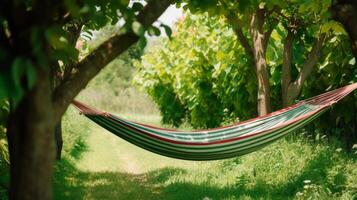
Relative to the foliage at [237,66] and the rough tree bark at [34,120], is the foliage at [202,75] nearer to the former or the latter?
the foliage at [237,66]

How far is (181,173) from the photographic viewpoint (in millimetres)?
7441

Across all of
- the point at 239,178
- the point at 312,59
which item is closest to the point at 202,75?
the point at 312,59

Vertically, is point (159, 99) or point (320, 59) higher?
point (159, 99)

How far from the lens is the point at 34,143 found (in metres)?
2.41

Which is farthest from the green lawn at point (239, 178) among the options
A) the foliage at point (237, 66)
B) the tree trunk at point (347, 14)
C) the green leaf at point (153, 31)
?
the green leaf at point (153, 31)

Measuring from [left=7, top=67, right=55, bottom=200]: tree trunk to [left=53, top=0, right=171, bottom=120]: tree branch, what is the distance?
262mm

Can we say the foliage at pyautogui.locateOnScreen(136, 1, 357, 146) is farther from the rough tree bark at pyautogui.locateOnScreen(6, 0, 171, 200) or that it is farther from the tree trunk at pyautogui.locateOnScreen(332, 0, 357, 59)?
the rough tree bark at pyautogui.locateOnScreen(6, 0, 171, 200)

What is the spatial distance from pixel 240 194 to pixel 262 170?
813 millimetres

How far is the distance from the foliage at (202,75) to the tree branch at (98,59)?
349 centimetres

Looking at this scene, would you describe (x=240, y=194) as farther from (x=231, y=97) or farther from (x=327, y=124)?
(x=231, y=97)

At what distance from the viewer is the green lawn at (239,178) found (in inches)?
214

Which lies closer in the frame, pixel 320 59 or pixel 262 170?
pixel 262 170

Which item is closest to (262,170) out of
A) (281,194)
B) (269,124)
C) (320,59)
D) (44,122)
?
(281,194)

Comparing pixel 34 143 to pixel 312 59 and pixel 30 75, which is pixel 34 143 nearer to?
pixel 30 75
